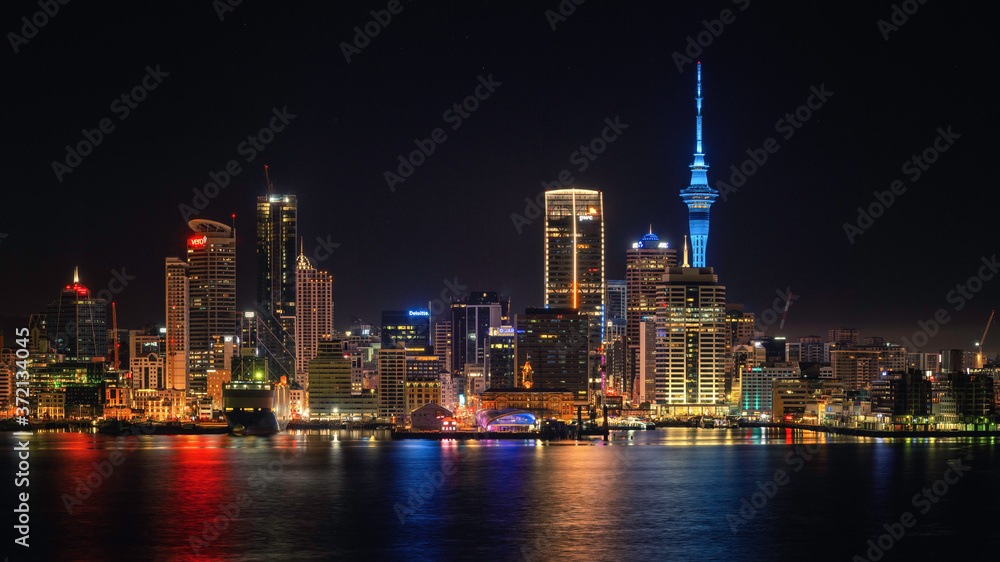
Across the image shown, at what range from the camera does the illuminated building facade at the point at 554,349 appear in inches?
7387

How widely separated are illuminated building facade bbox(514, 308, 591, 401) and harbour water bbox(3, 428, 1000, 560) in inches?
3114

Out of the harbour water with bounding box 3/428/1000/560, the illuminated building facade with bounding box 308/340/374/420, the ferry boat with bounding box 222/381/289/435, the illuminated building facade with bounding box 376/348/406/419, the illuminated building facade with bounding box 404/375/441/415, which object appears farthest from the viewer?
the illuminated building facade with bounding box 308/340/374/420

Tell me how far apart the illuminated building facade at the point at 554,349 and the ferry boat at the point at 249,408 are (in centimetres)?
4067

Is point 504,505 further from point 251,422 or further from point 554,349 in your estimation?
point 554,349

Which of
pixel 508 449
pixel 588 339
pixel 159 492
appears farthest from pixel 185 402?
pixel 159 492

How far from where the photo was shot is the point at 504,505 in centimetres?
6494

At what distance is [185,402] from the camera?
7746 inches

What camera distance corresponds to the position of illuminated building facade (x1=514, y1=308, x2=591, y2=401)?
187625 mm

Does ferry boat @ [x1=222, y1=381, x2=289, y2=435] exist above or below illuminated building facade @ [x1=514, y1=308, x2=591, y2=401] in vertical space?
below

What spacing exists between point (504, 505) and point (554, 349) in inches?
4943

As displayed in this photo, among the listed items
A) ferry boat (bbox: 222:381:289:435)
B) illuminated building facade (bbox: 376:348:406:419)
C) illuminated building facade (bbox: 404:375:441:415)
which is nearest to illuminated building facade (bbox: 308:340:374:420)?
illuminated building facade (bbox: 376:348:406:419)

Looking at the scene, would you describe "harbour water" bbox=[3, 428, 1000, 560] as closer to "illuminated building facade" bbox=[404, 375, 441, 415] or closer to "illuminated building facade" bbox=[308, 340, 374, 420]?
"illuminated building facade" bbox=[404, 375, 441, 415]

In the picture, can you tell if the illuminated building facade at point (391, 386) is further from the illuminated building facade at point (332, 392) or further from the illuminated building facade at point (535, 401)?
the illuminated building facade at point (535, 401)

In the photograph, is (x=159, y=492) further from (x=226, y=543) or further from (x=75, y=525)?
(x=226, y=543)
